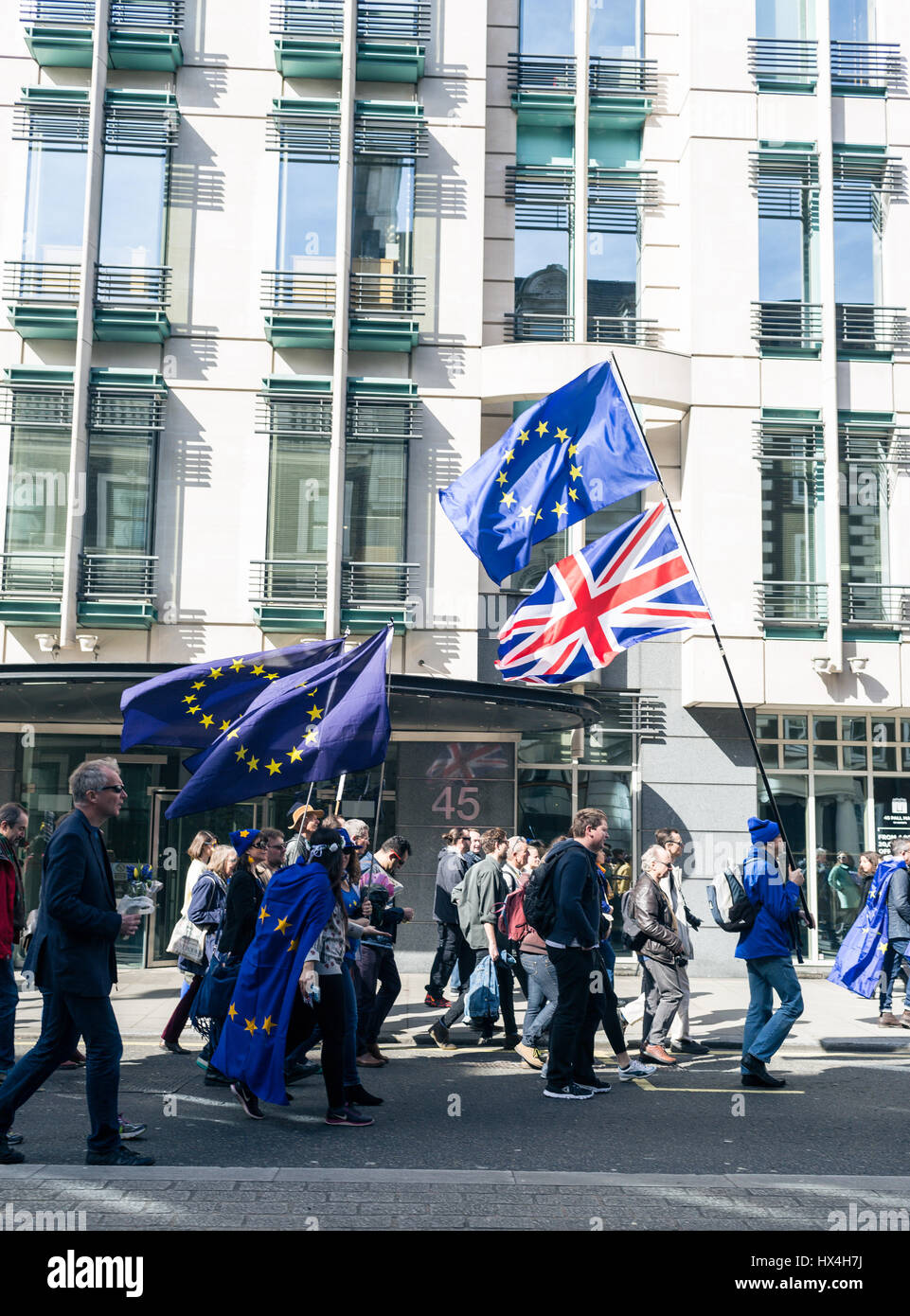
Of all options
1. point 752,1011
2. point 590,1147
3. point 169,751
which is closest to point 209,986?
point 590,1147

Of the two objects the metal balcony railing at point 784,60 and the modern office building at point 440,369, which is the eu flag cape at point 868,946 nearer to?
the modern office building at point 440,369

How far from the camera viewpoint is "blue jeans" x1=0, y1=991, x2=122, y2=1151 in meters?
6.34

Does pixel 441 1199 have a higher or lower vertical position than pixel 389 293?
lower

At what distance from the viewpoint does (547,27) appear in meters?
19.4

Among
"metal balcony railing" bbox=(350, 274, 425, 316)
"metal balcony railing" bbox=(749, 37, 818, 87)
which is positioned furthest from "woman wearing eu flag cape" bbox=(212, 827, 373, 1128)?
"metal balcony railing" bbox=(749, 37, 818, 87)

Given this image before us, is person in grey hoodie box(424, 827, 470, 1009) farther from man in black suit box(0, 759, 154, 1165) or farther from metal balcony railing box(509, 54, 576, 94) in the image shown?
metal balcony railing box(509, 54, 576, 94)

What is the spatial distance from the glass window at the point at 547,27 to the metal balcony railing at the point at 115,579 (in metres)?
9.64

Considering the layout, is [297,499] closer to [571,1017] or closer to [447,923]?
→ [447,923]

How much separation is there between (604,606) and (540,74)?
11471 mm

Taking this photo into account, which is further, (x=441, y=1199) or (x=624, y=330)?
(x=624, y=330)

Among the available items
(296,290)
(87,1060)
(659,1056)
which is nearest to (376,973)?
(659,1056)

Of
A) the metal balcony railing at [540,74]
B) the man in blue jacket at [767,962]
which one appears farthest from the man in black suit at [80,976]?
the metal balcony railing at [540,74]

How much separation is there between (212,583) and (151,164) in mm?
6044
